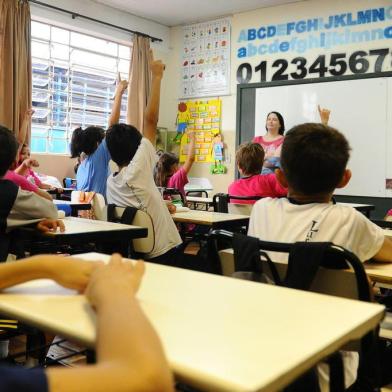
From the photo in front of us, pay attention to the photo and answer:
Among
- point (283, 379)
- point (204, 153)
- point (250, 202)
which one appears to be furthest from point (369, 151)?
point (283, 379)

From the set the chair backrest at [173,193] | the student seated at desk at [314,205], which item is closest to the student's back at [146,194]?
the chair backrest at [173,193]

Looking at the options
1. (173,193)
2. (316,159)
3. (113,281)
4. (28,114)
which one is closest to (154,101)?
(173,193)

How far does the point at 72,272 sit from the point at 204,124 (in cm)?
651

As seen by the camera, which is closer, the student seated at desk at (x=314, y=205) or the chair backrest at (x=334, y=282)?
the chair backrest at (x=334, y=282)

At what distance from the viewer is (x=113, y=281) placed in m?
0.75

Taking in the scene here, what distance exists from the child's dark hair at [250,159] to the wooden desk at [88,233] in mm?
1394

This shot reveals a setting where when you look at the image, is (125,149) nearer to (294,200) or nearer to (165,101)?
(294,200)

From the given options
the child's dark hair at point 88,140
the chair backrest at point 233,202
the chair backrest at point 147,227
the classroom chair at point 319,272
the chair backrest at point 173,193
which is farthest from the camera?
the chair backrest at point 173,193

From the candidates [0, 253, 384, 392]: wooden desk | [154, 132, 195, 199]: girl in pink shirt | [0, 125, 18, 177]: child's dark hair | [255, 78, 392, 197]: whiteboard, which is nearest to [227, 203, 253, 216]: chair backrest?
[154, 132, 195, 199]: girl in pink shirt

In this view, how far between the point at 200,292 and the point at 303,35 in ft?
19.5

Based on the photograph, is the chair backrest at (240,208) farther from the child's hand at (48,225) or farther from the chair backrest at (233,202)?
the child's hand at (48,225)

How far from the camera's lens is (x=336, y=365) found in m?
0.98

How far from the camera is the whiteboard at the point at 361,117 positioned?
566 cm

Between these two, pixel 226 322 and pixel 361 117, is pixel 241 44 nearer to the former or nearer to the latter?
pixel 361 117
